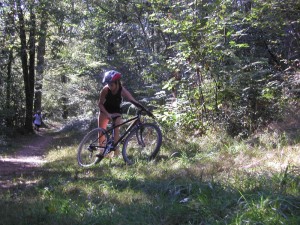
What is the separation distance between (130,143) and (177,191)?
317cm

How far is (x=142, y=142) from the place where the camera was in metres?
A: 7.41

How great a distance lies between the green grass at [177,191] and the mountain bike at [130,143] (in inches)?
12.2

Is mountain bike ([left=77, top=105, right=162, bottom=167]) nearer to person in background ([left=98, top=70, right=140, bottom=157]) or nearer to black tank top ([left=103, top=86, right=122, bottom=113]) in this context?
person in background ([left=98, top=70, right=140, bottom=157])

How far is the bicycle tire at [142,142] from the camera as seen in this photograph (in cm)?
729

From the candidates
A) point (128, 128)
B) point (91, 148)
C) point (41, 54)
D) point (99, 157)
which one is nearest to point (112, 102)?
point (128, 128)

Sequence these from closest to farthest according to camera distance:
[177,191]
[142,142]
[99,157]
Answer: [177,191]
[142,142]
[99,157]

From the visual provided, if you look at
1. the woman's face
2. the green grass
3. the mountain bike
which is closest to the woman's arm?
the woman's face

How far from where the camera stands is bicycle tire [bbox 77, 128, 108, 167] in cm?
784

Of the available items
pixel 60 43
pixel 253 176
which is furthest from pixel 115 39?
pixel 253 176

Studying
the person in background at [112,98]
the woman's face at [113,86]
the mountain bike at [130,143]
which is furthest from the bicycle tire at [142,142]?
the woman's face at [113,86]

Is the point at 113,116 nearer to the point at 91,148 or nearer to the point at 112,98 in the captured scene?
the point at 112,98

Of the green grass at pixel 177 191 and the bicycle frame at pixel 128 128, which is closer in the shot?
the green grass at pixel 177 191

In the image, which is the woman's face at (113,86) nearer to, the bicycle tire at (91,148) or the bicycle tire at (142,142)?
the bicycle tire at (91,148)

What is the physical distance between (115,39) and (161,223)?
1339 cm
